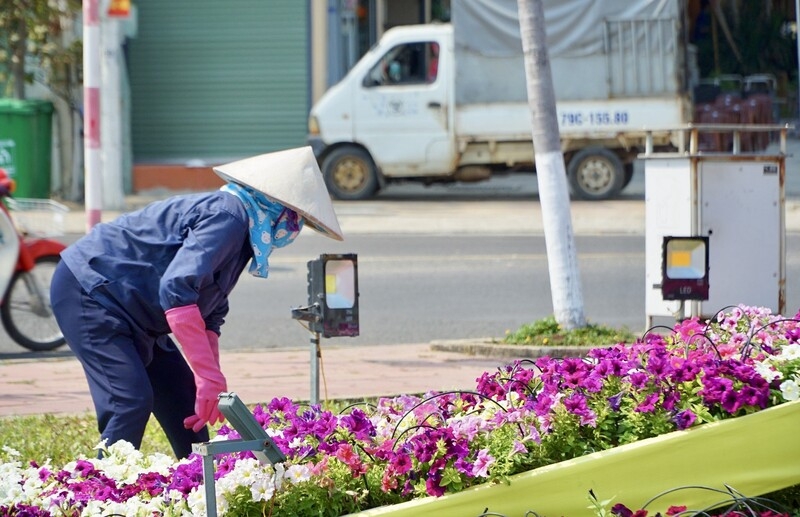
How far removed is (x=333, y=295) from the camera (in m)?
5.20

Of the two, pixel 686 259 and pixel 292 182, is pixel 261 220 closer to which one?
pixel 292 182

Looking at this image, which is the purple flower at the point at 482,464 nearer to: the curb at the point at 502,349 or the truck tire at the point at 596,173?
the curb at the point at 502,349

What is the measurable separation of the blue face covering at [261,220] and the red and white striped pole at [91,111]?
4882mm

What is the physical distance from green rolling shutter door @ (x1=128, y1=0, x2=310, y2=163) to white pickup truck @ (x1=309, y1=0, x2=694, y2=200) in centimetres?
309

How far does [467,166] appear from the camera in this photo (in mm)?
17859

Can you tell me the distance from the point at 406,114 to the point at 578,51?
100.0 inches

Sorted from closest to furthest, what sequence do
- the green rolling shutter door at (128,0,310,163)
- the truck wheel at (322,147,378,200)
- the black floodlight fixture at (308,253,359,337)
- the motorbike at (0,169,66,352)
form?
the black floodlight fixture at (308,253,359,337), the motorbike at (0,169,66,352), the truck wheel at (322,147,378,200), the green rolling shutter door at (128,0,310,163)

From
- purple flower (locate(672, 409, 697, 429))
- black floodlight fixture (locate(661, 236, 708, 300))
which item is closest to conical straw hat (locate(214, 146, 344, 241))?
purple flower (locate(672, 409, 697, 429))

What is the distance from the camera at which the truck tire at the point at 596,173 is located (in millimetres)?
17469

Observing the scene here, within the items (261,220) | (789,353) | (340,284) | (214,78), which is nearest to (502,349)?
(340,284)

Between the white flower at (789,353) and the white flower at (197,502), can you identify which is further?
the white flower at (789,353)

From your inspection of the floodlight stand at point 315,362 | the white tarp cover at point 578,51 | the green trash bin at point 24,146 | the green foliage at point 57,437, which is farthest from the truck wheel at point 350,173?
the floodlight stand at point 315,362

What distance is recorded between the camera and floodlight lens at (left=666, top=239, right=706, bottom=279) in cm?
703

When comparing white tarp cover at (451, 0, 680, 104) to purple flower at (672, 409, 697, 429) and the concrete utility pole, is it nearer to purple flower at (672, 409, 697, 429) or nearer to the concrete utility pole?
the concrete utility pole
